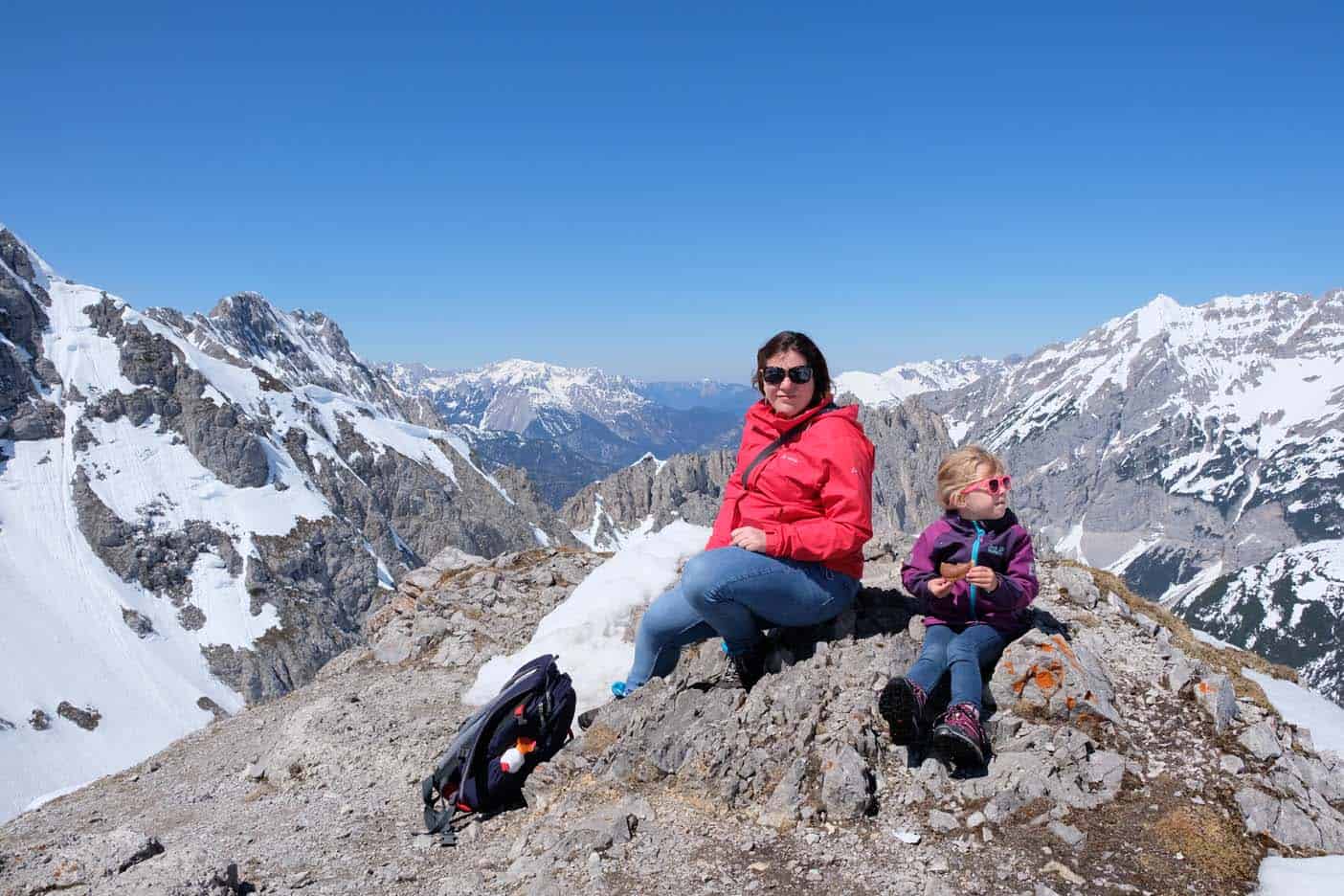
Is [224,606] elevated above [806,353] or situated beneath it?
situated beneath

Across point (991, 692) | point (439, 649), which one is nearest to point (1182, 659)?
point (991, 692)

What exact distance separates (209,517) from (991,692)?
21691 cm

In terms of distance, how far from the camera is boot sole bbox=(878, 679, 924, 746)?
7293 mm

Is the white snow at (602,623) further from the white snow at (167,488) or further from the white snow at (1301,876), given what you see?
the white snow at (167,488)

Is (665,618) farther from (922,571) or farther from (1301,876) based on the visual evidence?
(1301,876)

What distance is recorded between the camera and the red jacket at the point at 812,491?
25.0 ft

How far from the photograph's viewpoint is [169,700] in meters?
141

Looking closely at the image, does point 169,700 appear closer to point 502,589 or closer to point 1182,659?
point 502,589

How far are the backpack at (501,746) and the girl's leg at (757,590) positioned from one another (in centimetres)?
255

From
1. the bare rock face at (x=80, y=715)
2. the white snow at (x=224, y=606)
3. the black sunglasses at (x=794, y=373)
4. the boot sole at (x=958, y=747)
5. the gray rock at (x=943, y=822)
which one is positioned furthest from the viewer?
the white snow at (x=224, y=606)

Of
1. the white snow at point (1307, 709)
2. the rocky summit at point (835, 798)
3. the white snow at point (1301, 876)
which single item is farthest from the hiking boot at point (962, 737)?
the white snow at point (1307, 709)

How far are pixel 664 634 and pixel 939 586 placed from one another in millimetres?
3382

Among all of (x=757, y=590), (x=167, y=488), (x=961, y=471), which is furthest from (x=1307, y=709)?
(x=167, y=488)

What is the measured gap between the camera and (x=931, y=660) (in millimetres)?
7879
